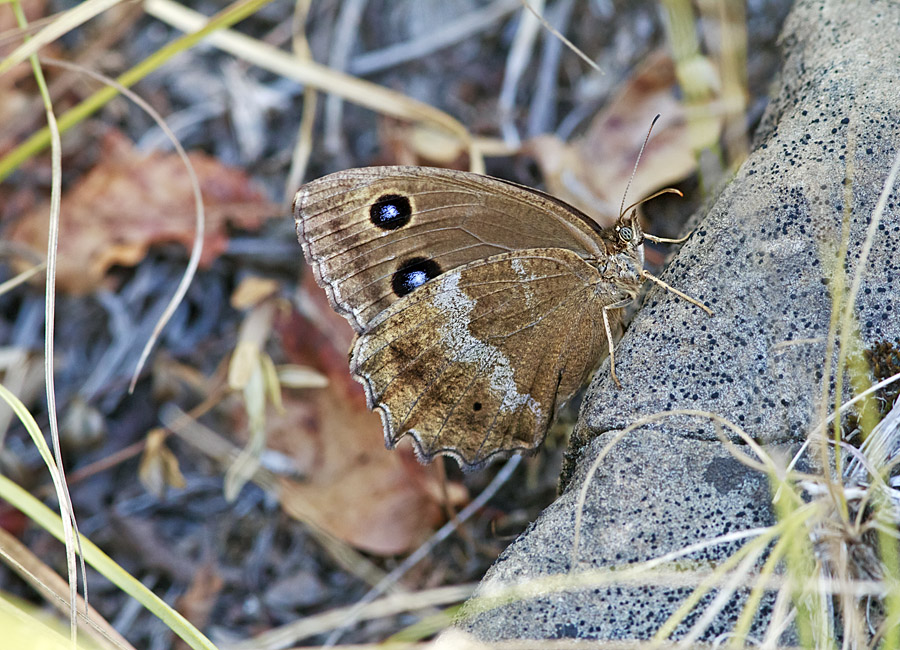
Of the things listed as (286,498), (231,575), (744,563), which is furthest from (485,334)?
(231,575)

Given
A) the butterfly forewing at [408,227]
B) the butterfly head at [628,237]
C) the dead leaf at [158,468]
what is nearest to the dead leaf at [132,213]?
the dead leaf at [158,468]

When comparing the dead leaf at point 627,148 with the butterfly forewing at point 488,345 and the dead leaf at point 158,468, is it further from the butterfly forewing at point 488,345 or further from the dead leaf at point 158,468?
the dead leaf at point 158,468

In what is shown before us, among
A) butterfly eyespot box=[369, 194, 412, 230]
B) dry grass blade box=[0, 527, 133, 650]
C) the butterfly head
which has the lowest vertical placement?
dry grass blade box=[0, 527, 133, 650]

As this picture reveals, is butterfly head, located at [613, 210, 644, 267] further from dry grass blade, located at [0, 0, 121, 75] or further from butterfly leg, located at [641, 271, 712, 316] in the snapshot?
dry grass blade, located at [0, 0, 121, 75]

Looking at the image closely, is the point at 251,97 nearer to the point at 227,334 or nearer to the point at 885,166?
the point at 227,334

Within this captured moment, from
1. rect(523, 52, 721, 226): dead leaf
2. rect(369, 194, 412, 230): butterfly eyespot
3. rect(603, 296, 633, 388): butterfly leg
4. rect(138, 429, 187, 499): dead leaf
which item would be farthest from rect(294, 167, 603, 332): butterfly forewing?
rect(138, 429, 187, 499): dead leaf

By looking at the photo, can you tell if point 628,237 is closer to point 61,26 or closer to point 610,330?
point 610,330

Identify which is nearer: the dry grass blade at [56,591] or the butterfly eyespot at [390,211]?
the dry grass blade at [56,591]
